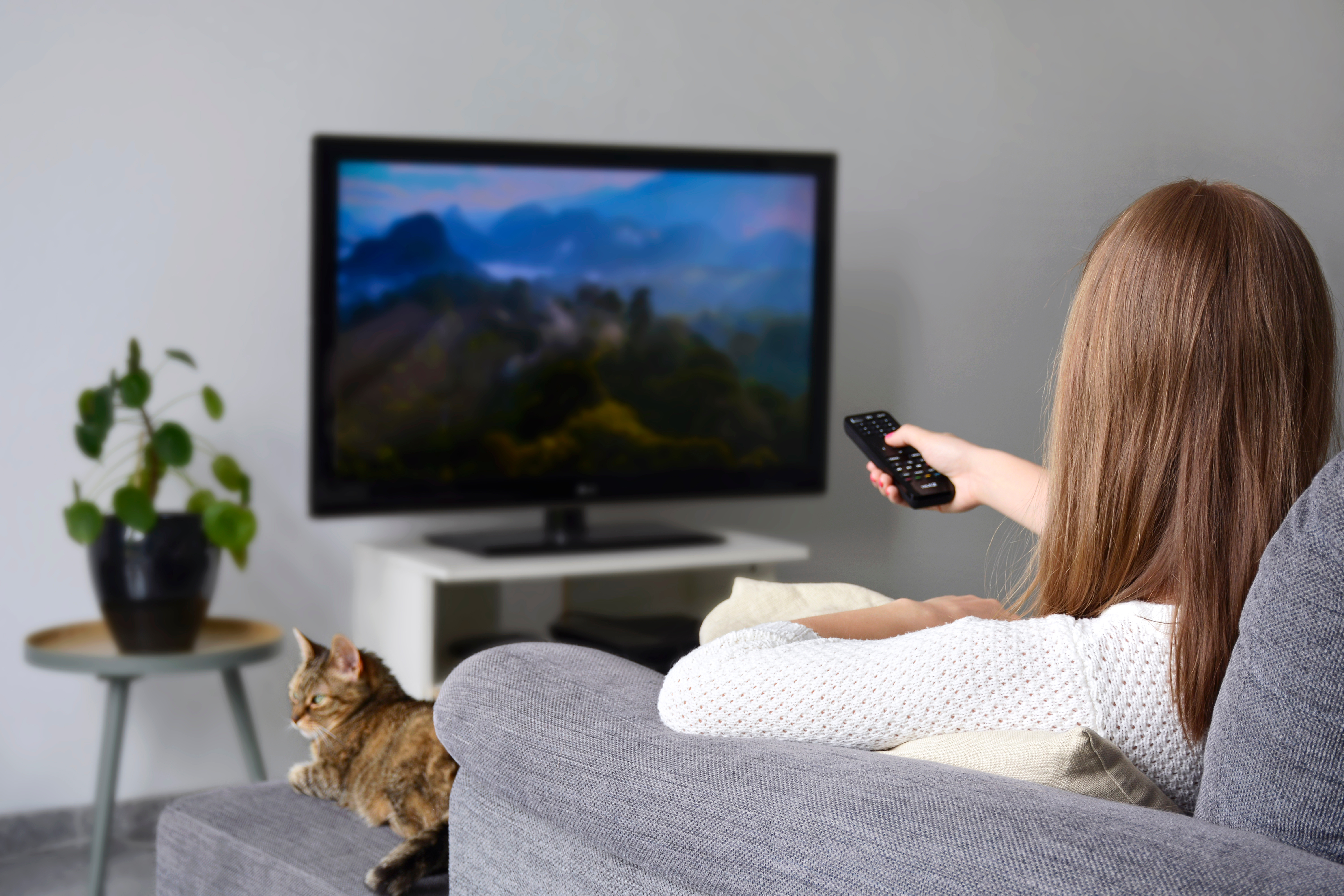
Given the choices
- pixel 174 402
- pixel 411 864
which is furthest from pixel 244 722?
pixel 411 864

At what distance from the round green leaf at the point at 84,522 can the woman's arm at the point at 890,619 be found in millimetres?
1267

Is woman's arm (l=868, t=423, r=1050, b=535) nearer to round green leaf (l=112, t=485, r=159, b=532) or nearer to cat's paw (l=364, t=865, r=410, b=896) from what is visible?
cat's paw (l=364, t=865, r=410, b=896)

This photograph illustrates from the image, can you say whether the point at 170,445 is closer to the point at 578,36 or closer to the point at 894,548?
the point at 578,36

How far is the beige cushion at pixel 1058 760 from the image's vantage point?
563 mm

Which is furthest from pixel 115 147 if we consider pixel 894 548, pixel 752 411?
pixel 894 548

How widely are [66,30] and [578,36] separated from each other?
33.1 inches

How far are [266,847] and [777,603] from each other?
0.40 m

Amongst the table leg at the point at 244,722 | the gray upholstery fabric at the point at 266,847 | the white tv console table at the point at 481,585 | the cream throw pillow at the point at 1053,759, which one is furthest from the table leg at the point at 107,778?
the cream throw pillow at the point at 1053,759

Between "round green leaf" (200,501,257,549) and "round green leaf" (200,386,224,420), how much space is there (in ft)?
0.56

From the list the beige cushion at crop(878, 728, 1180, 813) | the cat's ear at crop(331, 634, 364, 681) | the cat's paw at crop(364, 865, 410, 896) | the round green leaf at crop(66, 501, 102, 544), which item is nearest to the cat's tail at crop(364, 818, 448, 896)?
the cat's paw at crop(364, 865, 410, 896)

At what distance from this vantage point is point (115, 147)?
6.17 ft

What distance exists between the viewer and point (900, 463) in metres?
0.88

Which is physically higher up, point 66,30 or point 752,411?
point 66,30

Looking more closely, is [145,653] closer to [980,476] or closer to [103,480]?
[103,480]
